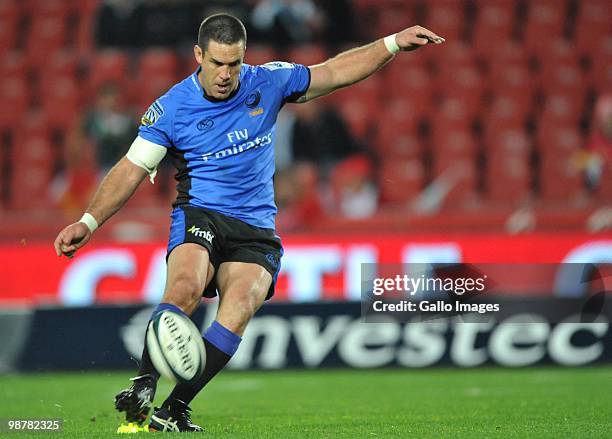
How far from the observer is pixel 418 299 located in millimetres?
10398

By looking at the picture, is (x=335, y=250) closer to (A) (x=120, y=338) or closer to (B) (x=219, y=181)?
(A) (x=120, y=338)

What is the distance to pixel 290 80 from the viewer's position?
6.41 meters

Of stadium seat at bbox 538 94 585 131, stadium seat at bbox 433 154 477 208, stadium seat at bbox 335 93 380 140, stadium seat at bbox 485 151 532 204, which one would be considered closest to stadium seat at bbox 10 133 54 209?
stadium seat at bbox 335 93 380 140

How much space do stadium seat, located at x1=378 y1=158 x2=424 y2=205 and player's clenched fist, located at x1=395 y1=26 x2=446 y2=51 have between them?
7360mm

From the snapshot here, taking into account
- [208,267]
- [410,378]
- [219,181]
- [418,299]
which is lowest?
[410,378]

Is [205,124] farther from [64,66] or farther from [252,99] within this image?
[64,66]

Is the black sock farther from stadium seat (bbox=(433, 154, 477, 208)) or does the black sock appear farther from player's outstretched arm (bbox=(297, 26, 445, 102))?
stadium seat (bbox=(433, 154, 477, 208))

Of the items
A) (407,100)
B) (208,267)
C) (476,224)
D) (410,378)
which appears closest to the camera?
(208,267)

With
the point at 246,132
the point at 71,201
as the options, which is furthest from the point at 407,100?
the point at 246,132

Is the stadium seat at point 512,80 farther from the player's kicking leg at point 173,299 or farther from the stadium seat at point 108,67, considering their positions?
the player's kicking leg at point 173,299

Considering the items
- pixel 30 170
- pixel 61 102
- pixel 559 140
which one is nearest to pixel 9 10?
pixel 61 102

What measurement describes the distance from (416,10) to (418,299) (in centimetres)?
692

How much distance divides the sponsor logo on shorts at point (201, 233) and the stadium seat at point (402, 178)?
784 centimetres

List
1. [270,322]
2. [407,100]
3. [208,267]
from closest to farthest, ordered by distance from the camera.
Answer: [208,267]
[270,322]
[407,100]
